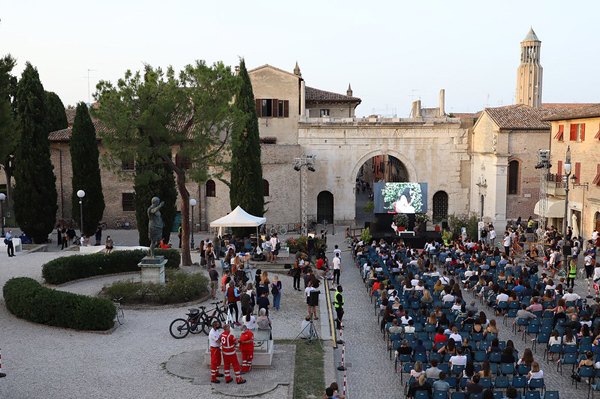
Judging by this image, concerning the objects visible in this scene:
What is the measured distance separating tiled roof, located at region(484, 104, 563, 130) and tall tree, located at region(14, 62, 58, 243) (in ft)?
94.1

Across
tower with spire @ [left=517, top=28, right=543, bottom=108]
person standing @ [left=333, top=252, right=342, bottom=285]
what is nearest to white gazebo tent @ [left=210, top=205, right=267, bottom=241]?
person standing @ [left=333, top=252, right=342, bottom=285]

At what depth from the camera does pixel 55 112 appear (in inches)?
1969

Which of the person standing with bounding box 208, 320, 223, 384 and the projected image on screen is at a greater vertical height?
the projected image on screen

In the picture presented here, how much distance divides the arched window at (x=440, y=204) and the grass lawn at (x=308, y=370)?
30.6 metres

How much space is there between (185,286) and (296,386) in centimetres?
845

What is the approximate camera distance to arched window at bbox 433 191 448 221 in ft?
150

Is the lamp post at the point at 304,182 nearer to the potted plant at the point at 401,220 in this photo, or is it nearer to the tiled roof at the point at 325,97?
the potted plant at the point at 401,220

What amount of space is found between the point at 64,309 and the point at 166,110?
1095 centimetres

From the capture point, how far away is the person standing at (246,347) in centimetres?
1394

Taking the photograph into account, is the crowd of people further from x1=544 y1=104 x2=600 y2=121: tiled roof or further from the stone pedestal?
x1=544 y1=104 x2=600 y2=121: tiled roof

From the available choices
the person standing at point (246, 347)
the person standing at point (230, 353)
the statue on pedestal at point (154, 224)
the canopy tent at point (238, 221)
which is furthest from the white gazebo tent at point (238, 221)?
the person standing at point (230, 353)

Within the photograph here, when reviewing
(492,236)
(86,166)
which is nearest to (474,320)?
(492,236)

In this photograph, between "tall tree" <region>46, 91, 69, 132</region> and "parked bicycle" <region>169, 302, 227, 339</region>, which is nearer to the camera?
"parked bicycle" <region>169, 302, 227, 339</region>

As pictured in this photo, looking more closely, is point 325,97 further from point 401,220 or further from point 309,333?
point 309,333
